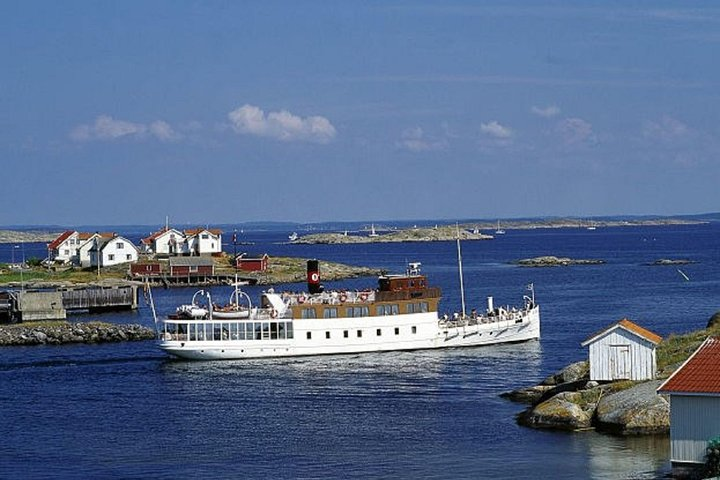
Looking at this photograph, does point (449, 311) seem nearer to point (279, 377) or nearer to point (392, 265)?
point (279, 377)

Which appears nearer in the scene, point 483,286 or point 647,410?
point 647,410

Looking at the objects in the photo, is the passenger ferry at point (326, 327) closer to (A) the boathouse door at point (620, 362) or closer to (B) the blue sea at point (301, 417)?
(B) the blue sea at point (301, 417)

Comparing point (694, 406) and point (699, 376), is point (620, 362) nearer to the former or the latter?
point (699, 376)

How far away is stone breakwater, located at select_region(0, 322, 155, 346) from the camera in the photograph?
78500mm

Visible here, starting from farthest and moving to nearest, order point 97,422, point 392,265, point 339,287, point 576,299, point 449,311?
1. point 392,265
2. point 339,287
3. point 576,299
4. point 449,311
5. point 97,422

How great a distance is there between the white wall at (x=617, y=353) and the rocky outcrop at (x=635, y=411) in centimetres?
149

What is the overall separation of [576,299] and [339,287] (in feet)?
97.4

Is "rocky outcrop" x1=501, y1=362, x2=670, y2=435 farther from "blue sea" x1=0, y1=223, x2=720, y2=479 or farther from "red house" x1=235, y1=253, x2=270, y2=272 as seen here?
"red house" x1=235, y1=253, x2=270, y2=272

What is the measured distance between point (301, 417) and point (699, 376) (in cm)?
1992

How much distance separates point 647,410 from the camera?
41.0m

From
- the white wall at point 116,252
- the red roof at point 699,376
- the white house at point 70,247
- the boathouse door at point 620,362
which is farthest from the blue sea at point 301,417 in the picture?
the white house at point 70,247

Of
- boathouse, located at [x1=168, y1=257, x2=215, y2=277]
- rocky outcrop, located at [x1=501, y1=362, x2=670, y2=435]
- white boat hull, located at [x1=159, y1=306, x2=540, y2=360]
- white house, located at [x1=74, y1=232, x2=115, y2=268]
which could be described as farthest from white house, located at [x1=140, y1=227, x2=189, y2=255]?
rocky outcrop, located at [x1=501, y1=362, x2=670, y2=435]

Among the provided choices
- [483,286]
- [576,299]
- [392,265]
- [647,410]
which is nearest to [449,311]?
[576,299]

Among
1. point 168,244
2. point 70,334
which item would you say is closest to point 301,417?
point 70,334
